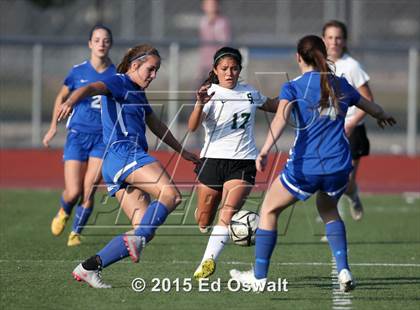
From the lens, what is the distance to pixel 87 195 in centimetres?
1098

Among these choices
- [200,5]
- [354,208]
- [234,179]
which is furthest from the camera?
[200,5]

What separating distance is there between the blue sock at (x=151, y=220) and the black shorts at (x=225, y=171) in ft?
2.81

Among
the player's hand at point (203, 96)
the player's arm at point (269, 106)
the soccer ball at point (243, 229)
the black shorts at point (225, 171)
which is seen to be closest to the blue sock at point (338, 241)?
the soccer ball at point (243, 229)

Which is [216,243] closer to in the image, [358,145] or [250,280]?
[250,280]

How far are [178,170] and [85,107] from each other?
6.95 metres

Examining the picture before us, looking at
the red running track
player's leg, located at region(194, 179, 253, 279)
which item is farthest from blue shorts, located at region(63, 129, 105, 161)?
the red running track

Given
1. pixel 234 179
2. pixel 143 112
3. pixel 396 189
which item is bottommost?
pixel 396 189

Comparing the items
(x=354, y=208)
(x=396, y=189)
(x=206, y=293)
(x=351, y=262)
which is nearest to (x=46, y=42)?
(x=396, y=189)

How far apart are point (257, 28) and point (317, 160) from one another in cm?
1473

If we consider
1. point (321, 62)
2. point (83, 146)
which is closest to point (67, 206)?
point (83, 146)

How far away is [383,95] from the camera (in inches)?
857

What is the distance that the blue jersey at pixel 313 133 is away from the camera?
748 centimetres

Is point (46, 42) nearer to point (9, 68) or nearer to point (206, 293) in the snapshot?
point (9, 68)

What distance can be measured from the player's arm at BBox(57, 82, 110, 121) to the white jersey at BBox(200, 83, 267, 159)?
3.96ft
